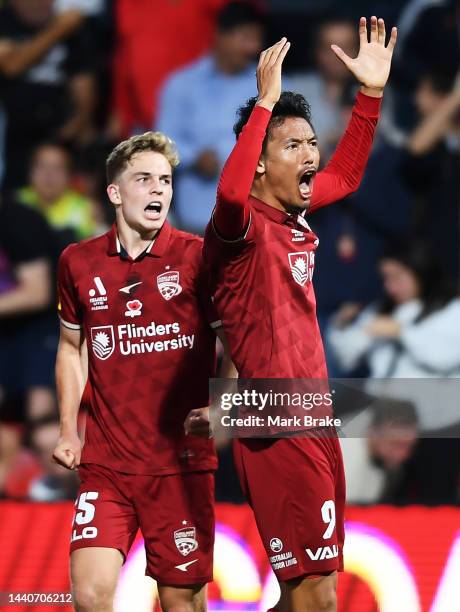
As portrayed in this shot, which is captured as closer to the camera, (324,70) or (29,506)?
(29,506)

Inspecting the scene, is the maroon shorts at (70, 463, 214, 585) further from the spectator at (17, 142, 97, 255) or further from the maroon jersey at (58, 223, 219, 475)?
the spectator at (17, 142, 97, 255)

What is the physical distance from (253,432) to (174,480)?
0.59m

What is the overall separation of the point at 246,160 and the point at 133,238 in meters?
1.02

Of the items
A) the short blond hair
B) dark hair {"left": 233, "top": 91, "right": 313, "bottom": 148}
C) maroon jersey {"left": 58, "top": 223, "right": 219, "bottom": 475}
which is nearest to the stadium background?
maroon jersey {"left": 58, "top": 223, "right": 219, "bottom": 475}

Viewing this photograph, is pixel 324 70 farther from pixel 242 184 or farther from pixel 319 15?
pixel 242 184

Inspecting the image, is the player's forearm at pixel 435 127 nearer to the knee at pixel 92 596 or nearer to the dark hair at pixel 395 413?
the dark hair at pixel 395 413

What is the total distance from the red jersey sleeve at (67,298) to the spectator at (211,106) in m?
3.36

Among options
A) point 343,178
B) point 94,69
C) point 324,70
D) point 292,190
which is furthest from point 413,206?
point 292,190

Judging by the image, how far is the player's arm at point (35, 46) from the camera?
9320 millimetres

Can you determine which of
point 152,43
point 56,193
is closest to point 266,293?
point 56,193

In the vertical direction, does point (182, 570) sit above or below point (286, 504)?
below

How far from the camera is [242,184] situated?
4.63 metres

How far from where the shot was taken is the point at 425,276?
8.21 m

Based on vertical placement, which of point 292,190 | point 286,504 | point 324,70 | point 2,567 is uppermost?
point 324,70
